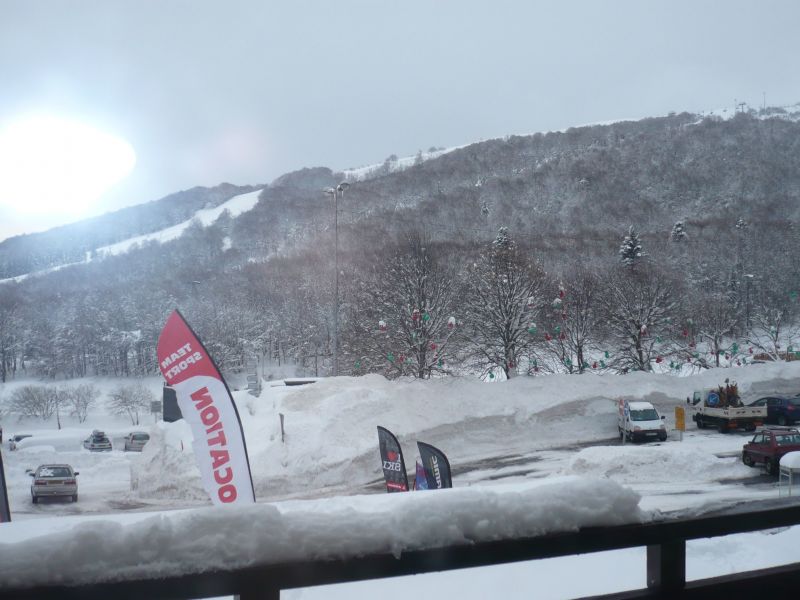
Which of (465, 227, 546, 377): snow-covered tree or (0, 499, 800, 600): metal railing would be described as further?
(465, 227, 546, 377): snow-covered tree

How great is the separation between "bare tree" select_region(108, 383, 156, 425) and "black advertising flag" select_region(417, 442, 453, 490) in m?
32.0

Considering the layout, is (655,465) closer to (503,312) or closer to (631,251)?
(503,312)

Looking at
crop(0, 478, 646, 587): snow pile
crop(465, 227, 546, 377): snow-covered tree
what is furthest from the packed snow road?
crop(0, 478, 646, 587): snow pile

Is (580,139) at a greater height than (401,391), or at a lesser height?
greater

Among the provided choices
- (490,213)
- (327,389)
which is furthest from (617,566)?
(490,213)

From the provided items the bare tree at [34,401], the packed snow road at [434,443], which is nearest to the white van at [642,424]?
the packed snow road at [434,443]

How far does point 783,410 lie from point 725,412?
8.25 feet

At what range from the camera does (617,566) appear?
433 cm

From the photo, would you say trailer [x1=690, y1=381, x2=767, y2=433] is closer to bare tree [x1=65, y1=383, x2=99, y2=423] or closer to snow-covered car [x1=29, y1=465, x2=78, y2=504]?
snow-covered car [x1=29, y1=465, x2=78, y2=504]

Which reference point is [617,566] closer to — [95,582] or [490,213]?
[95,582]

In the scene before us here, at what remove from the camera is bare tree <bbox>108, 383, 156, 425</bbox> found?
39.2m

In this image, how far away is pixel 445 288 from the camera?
35.6 m

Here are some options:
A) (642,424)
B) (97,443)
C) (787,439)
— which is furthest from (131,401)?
(787,439)

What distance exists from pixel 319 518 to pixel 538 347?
3898cm
